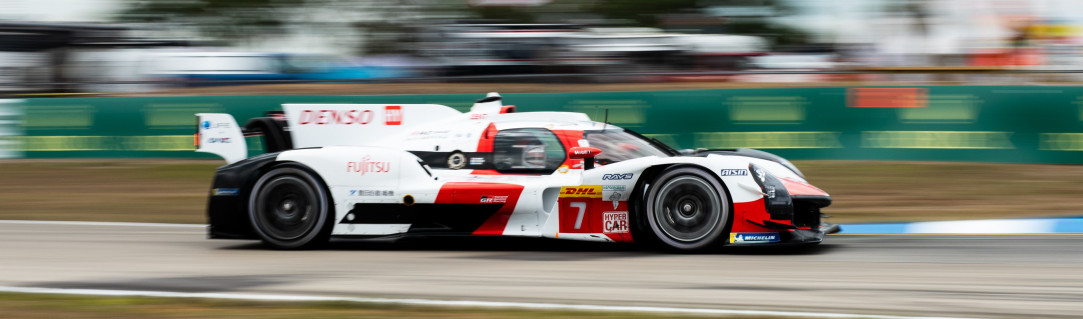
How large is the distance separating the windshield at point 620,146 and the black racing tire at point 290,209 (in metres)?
1.90

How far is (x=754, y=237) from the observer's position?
6.96 meters

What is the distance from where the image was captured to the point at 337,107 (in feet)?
26.8

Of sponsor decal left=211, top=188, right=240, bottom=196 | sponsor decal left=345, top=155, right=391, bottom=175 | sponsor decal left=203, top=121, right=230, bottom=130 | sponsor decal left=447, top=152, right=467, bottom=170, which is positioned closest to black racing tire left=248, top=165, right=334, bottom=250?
sponsor decal left=211, top=188, right=240, bottom=196

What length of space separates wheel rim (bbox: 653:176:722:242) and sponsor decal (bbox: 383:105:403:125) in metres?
2.05

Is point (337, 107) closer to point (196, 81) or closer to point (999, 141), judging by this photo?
point (999, 141)

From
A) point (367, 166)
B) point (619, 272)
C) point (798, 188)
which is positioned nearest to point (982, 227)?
point (798, 188)

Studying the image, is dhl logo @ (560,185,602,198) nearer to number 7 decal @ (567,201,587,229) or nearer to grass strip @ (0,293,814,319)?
number 7 decal @ (567,201,587,229)

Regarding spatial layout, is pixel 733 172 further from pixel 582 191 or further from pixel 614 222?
pixel 582 191

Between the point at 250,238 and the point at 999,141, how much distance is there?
9106 millimetres

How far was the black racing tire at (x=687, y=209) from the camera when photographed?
7023 mm

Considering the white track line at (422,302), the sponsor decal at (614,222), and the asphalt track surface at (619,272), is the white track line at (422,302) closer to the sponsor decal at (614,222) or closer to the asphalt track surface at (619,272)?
the asphalt track surface at (619,272)

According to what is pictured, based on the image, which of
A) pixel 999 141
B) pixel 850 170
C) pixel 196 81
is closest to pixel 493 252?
pixel 850 170

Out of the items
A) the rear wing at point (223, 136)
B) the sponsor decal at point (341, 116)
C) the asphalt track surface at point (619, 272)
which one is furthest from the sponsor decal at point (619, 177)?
the rear wing at point (223, 136)

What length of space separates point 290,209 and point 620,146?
2.36 meters
